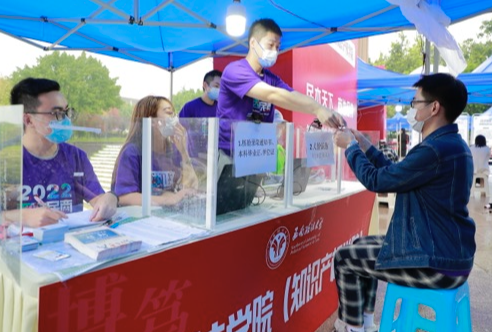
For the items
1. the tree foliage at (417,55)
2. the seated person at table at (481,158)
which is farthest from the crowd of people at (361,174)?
the tree foliage at (417,55)

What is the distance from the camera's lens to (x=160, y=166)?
148cm

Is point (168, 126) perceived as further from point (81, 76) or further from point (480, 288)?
point (81, 76)

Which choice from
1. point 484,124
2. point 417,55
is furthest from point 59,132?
point 417,55

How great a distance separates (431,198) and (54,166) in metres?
1.45

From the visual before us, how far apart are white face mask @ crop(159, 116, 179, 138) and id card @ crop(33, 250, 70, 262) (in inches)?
22.2

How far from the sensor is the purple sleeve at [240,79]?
159cm

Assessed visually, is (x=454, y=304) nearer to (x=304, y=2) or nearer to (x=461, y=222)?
(x=461, y=222)

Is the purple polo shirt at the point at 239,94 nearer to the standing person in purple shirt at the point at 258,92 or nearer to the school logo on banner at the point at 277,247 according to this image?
the standing person in purple shirt at the point at 258,92

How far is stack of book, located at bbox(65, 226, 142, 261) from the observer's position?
1.03 m

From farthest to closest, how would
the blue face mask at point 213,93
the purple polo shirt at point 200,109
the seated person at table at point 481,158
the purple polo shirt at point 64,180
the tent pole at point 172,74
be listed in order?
the seated person at table at point 481,158 → the tent pole at point 172,74 → the purple polo shirt at point 200,109 → the blue face mask at point 213,93 → the purple polo shirt at point 64,180

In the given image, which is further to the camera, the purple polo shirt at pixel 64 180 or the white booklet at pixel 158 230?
the purple polo shirt at pixel 64 180

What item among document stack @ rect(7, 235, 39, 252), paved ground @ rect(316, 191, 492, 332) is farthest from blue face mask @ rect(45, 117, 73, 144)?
paved ground @ rect(316, 191, 492, 332)

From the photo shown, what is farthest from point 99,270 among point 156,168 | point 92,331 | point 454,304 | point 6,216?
point 454,304

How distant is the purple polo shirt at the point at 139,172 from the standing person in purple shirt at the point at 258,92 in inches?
12.4
